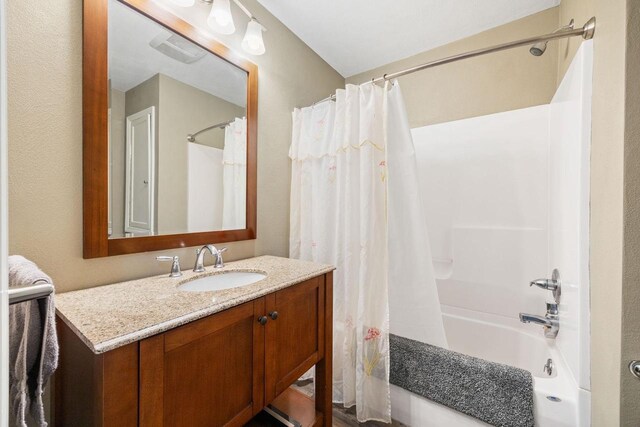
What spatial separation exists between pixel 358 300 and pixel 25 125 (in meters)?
1.52

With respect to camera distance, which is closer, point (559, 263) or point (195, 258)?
point (195, 258)

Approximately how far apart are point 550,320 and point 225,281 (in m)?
1.74

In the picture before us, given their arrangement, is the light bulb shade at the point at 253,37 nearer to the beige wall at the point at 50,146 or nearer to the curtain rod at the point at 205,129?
the curtain rod at the point at 205,129

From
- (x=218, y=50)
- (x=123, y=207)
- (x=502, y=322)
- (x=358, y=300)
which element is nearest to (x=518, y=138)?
(x=502, y=322)

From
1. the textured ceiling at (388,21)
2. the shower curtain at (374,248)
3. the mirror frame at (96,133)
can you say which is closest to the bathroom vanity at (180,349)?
the mirror frame at (96,133)

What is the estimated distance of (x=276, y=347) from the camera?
1032 millimetres

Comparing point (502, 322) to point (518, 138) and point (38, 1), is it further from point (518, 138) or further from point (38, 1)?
point (38, 1)

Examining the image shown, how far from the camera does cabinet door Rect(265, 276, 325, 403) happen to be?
1012 millimetres

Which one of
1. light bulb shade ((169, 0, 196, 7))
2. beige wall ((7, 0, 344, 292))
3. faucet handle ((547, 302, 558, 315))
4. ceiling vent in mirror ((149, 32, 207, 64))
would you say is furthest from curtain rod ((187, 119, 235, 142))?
faucet handle ((547, 302, 558, 315))

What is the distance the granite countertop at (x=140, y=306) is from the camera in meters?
0.64

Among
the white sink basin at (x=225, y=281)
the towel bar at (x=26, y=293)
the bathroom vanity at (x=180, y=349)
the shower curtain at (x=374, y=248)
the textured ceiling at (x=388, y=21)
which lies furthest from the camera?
the textured ceiling at (x=388, y=21)

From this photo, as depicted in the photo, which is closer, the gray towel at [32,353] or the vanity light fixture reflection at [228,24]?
the gray towel at [32,353]

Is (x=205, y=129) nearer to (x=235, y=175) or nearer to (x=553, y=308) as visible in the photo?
(x=235, y=175)

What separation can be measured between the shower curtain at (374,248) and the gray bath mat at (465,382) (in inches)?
4.0
